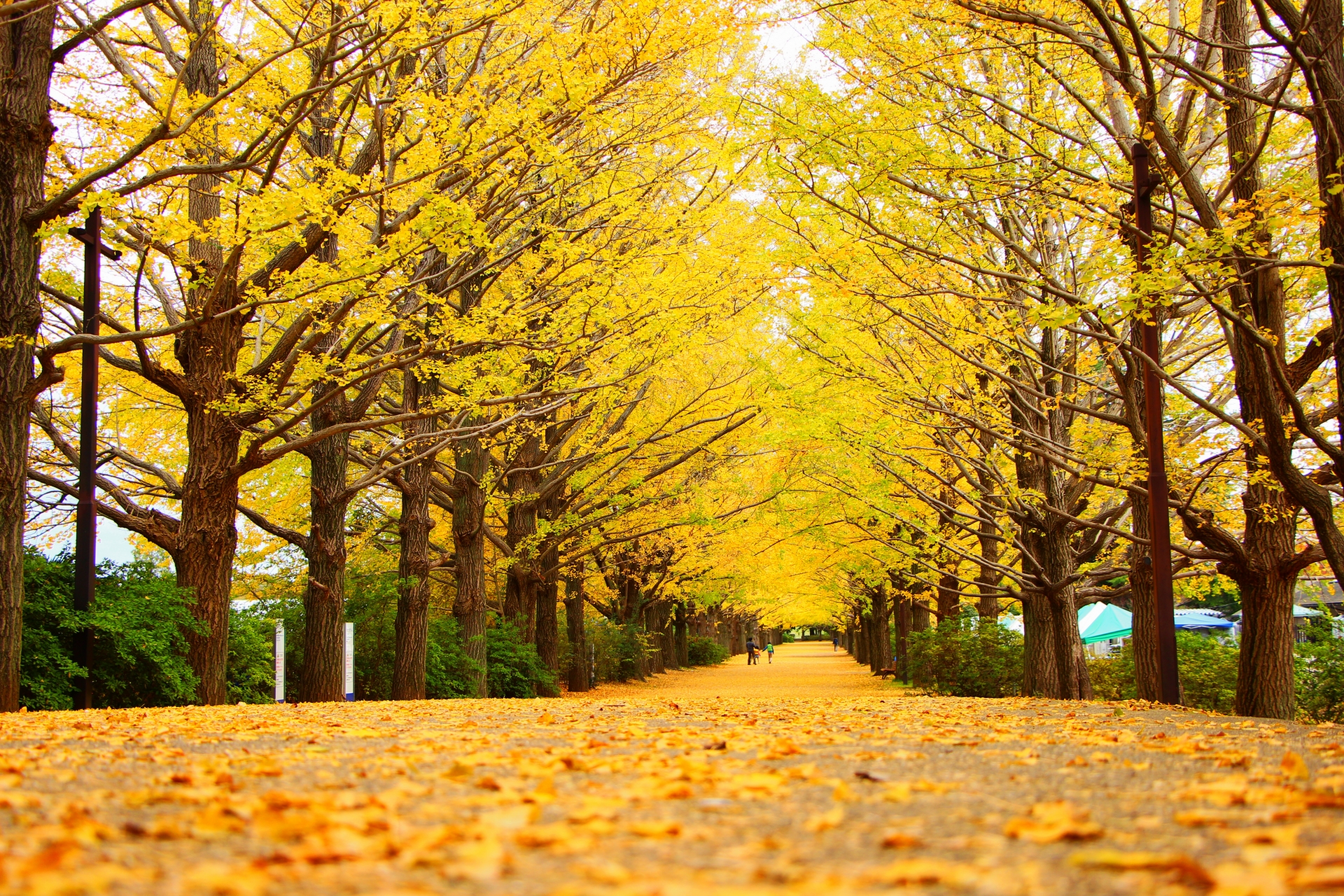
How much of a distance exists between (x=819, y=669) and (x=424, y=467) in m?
29.6

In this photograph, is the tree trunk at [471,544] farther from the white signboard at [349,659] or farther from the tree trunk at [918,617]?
the tree trunk at [918,617]

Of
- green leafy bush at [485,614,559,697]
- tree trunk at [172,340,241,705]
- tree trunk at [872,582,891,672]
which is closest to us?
tree trunk at [172,340,241,705]

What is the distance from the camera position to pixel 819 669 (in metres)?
41.0

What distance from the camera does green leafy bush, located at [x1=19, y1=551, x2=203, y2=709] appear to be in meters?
8.99

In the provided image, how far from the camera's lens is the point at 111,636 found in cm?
953

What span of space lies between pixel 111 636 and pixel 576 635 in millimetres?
15557

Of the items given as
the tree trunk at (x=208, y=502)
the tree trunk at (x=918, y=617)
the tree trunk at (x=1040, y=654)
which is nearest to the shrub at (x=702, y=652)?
the tree trunk at (x=918, y=617)

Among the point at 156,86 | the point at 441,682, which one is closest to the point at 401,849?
the point at 156,86

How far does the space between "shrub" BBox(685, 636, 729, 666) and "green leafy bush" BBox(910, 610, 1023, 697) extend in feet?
87.1

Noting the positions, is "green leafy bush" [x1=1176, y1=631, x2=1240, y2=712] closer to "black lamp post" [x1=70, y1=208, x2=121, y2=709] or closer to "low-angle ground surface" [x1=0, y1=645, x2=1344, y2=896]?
"low-angle ground surface" [x1=0, y1=645, x2=1344, y2=896]

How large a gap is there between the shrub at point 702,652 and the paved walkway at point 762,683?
4.06 feet

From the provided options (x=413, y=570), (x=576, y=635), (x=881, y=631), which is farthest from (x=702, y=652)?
(x=413, y=570)

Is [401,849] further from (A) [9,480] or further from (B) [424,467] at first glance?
(B) [424,467]

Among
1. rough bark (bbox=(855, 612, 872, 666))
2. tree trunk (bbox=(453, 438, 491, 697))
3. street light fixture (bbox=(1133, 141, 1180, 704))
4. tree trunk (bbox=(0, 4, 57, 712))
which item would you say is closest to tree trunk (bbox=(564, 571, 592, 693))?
tree trunk (bbox=(453, 438, 491, 697))
